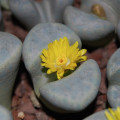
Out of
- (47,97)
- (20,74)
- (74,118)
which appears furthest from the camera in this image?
(20,74)

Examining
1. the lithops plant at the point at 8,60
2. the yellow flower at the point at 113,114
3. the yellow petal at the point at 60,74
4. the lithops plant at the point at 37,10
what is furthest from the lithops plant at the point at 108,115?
the lithops plant at the point at 37,10

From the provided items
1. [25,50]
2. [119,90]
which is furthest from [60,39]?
[119,90]

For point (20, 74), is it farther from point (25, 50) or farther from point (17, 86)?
point (25, 50)

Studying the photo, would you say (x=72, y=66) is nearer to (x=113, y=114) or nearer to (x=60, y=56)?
(x=60, y=56)

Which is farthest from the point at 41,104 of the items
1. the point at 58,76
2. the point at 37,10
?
the point at 37,10

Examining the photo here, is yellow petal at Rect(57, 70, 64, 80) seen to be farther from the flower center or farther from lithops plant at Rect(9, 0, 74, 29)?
lithops plant at Rect(9, 0, 74, 29)

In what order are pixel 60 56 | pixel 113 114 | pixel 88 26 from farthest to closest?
pixel 88 26, pixel 60 56, pixel 113 114
